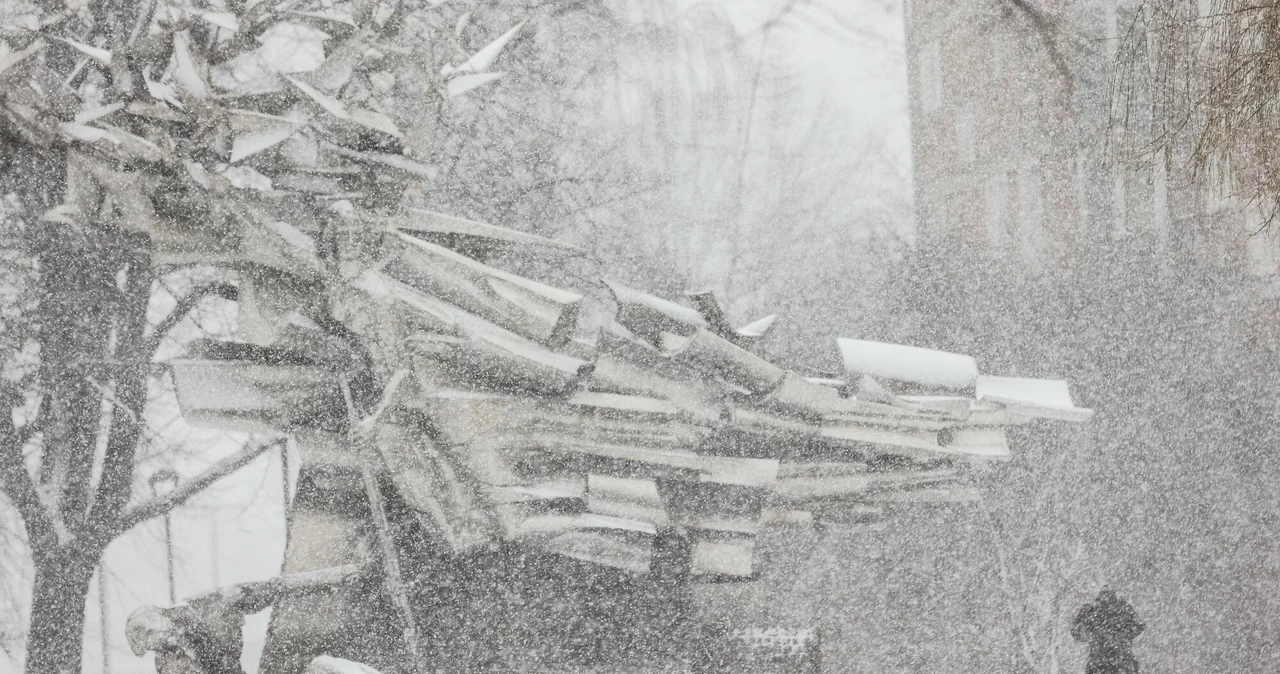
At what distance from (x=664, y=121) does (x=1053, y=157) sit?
55.0 inches

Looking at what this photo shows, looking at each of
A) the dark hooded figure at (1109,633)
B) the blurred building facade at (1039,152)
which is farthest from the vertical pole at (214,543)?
the blurred building facade at (1039,152)

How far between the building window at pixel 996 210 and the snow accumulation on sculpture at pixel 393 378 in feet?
6.81

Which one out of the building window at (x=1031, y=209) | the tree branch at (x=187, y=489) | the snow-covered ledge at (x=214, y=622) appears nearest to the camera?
the snow-covered ledge at (x=214, y=622)

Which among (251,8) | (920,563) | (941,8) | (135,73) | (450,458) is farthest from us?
(920,563)

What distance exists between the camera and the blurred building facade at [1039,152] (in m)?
3.13

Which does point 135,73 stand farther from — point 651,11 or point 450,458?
point 651,11

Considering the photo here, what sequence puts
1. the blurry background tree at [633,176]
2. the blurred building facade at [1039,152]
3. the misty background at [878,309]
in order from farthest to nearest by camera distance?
the blurred building facade at [1039,152] → the misty background at [878,309] → the blurry background tree at [633,176]

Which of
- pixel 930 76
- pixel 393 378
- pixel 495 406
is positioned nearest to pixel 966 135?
pixel 930 76

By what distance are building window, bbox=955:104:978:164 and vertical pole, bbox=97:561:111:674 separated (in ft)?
9.52

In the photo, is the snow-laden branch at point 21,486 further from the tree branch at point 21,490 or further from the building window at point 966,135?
the building window at point 966,135

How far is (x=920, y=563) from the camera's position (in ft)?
11.3

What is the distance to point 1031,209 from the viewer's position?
3.55 meters

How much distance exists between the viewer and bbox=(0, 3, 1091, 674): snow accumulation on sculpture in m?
1.31

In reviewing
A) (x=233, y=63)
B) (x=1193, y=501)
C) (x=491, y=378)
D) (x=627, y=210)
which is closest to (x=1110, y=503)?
→ (x=1193, y=501)
